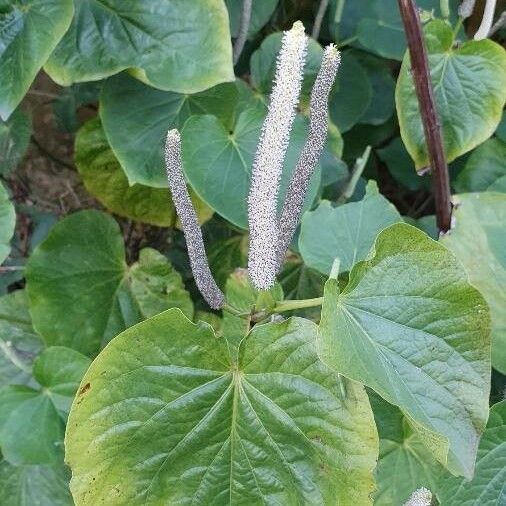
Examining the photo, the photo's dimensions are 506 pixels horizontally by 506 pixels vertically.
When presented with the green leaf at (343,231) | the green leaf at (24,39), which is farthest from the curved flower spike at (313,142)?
the green leaf at (24,39)

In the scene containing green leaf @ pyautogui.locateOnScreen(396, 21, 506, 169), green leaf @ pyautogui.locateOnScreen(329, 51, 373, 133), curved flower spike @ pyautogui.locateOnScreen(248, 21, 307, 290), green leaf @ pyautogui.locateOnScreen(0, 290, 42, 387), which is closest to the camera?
curved flower spike @ pyautogui.locateOnScreen(248, 21, 307, 290)

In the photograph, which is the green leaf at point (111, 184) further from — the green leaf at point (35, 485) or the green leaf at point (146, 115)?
the green leaf at point (35, 485)

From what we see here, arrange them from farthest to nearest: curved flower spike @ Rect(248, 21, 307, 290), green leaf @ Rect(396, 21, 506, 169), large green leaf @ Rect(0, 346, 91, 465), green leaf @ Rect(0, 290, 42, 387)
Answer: green leaf @ Rect(0, 290, 42, 387)
green leaf @ Rect(396, 21, 506, 169)
large green leaf @ Rect(0, 346, 91, 465)
curved flower spike @ Rect(248, 21, 307, 290)

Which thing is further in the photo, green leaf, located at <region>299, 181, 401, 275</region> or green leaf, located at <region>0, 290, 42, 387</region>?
green leaf, located at <region>0, 290, 42, 387</region>

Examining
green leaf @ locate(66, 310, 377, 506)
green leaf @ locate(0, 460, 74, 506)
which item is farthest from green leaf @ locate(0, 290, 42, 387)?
green leaf @ locate(66, 310, 377, 506)

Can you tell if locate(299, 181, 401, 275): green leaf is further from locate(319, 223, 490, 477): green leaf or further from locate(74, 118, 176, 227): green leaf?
locate(74, 118, 176, 227): green leaf

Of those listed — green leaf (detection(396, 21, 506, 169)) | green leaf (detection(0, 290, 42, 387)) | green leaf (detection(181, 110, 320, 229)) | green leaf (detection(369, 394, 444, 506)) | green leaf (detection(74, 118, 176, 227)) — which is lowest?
green leaf (detection(0, 290, 42, 387))

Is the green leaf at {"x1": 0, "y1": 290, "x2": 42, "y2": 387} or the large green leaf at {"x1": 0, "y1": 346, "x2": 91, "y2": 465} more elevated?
the large green leaf at {"x1": 0, "y1": 346, "x2": 91, "y2": 465}
